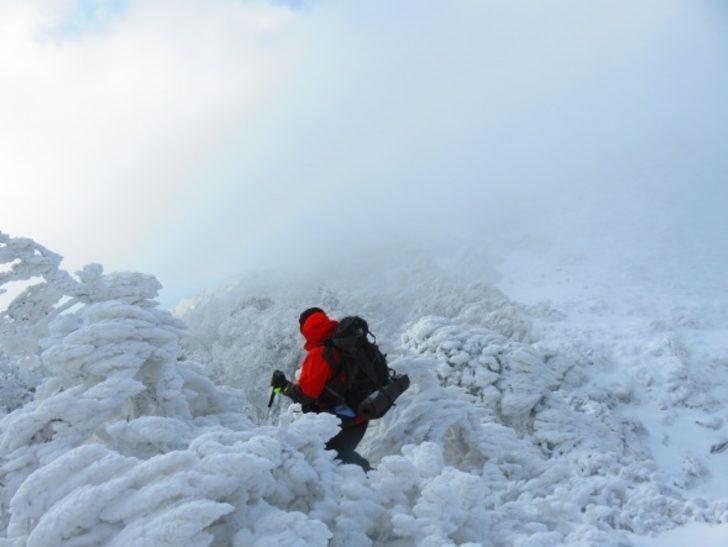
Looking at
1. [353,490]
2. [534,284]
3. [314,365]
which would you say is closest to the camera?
[353,490]

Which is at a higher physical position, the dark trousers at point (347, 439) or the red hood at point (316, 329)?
the red hood at point (316, 329)

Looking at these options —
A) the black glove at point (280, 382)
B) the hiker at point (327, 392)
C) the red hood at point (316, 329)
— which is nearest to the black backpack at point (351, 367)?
the hiker at point (327, 392)

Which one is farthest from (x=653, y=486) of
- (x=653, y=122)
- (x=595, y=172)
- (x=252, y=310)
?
(x=653, y=122)

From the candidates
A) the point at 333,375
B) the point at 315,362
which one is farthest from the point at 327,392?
the point at 315,362

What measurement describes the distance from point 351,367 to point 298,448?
74.6 inches

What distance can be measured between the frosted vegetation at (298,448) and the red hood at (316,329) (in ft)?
2.52

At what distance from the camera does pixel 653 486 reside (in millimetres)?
5934

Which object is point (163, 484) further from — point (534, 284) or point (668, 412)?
point (534, 284)

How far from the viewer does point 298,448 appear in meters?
3.91

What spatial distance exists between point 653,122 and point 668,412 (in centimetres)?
3884

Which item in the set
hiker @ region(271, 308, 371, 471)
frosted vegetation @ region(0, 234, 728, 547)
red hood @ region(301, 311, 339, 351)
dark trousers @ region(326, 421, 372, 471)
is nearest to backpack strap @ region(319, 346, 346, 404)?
hiker @ region(271, 308, 371, 471)

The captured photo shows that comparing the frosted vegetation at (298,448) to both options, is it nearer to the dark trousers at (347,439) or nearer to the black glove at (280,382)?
the black glove at (280,382)

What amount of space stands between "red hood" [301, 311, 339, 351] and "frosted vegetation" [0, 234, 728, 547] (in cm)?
77

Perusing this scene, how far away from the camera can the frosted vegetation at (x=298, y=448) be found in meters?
2.87
